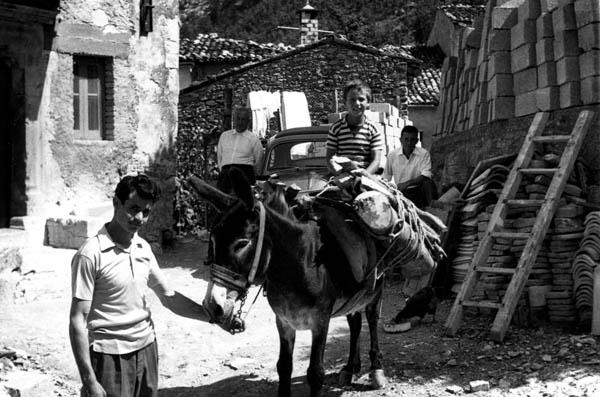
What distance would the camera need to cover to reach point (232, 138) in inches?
416

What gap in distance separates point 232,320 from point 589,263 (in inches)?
168

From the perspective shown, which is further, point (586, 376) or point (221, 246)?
point (586, 376)

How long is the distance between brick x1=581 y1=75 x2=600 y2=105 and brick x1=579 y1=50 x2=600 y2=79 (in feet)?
0.16

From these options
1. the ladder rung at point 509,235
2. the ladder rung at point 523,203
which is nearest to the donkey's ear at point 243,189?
the ladder rung at point 509,235

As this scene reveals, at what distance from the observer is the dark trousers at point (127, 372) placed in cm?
372

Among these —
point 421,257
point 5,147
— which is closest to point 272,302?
point 421,257

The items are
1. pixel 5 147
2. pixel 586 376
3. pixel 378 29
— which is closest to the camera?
pixel 586 376

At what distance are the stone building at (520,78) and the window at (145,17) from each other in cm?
469

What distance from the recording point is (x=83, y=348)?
348cm

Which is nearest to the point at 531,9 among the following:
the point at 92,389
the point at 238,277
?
the point at 238,277

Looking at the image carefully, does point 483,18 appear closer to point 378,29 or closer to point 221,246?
point 221,246

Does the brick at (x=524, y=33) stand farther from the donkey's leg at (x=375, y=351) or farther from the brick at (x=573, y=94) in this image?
the donkey's leg at (x=375, y=351)

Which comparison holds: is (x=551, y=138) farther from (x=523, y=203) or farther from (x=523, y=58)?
(x=523, y=58)

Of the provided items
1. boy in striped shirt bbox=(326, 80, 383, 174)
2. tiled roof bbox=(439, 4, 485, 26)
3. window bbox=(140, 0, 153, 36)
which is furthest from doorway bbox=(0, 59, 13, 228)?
tiled roof bbox=(439, 4, 485, 26)
